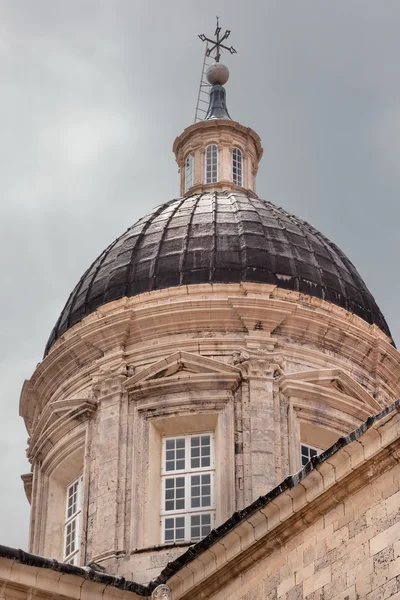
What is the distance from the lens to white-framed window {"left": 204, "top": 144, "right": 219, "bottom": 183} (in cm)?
3700

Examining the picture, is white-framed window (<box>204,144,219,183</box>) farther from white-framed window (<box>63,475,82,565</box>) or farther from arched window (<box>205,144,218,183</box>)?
white-framed window (<box>63,475,82,565</box>)

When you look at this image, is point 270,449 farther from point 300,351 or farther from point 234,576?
point 234,576

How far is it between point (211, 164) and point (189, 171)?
774 mm

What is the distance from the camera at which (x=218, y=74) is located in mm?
41406

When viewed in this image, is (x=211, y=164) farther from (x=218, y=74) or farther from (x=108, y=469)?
(x=108, y=469)

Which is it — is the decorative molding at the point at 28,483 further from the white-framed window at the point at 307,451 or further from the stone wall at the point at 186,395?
the white-framed window at the point at 307,451

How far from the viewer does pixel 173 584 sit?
22062mm

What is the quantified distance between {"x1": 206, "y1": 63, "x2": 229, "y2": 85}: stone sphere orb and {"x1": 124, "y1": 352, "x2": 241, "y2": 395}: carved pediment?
47.6 feet

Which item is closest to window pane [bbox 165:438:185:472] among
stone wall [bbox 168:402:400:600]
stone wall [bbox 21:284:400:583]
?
stone wall [bbox 21:284:400:583]

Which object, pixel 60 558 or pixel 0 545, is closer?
pixel 0 545

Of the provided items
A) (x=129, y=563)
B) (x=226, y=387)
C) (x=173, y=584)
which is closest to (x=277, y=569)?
(x=173, y=584)

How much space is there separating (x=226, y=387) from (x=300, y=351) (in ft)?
7.05

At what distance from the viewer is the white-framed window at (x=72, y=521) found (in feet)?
93.1

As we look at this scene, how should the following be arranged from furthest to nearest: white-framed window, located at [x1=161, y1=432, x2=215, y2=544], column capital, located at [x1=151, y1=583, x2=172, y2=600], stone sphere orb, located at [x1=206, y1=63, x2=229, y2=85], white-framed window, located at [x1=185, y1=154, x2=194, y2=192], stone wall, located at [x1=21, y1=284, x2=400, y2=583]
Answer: stone sphere orb, located at [x1=206, y1=63, x2=229, y2=85], white-framed window, located at [x1=185, y1=154, x2=194, y2=192], stone wall, located at [x1=21, y1=284, x2=400, y2=583], white-framed window, located at [x1=161, y1=432, x2=215, y2=544], column capital, located at [x1=151, y1=583, x2=172, y2=600]
